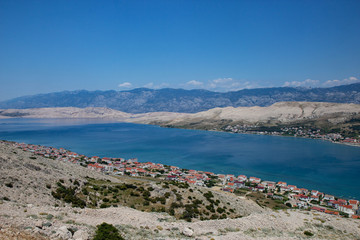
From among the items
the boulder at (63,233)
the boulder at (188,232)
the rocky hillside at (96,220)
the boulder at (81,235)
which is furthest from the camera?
the boulder at (188,232)

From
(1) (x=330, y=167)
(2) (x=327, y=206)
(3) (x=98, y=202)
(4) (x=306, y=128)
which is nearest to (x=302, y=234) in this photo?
(3) (x=98, y=202)

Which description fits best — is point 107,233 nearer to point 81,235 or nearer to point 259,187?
point 81,235

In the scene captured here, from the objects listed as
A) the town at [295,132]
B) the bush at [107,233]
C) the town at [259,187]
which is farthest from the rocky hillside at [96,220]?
the town at [295,132]

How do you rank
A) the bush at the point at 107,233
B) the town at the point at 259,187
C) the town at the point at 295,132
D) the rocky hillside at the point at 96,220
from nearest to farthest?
1. the rocky hillside at the point at 96,220
2. the bush at the point at 107,233
3. the town at the point at 259,187
4. the town at the point at 295,132

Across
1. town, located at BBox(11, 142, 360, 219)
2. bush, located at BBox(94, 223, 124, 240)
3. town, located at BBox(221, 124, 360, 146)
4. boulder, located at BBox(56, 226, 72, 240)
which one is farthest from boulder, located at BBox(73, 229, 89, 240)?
town, located at BBox(221, 124, 360, 146)

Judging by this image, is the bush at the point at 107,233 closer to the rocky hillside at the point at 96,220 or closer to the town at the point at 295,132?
the rocky hillside at the point at 96,220

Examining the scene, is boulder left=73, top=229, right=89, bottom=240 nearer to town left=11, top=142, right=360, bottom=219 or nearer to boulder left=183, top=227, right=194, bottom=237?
boulder left=183, top=227, right=194, bottom=237

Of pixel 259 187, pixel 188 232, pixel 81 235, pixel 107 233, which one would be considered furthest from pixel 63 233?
pixel 259 187
